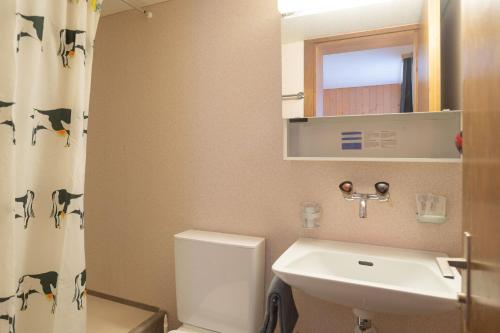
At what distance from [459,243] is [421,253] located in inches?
6.2

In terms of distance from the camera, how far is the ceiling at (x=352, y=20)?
1300 millimetres

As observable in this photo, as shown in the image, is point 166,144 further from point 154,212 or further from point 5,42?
point 5,42

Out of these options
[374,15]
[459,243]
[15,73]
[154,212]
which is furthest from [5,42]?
[459,243]

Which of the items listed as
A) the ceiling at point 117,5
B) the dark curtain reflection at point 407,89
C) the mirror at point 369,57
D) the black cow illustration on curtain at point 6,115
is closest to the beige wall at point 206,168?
the ceiling at point 117,5

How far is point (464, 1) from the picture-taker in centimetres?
72

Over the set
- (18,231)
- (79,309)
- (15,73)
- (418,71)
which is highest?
(418,71)

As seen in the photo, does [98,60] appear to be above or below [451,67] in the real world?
above

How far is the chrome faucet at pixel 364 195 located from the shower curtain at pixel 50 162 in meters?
1.12

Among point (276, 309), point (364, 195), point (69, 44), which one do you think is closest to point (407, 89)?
point (364, 195)

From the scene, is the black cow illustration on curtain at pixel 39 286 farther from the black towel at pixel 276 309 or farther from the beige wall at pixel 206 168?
the black towel at pixel 276 309

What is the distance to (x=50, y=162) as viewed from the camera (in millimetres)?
1209

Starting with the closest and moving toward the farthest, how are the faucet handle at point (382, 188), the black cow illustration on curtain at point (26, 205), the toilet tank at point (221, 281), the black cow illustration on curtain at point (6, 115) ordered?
the black cow illustration on curtain at point (6, 115) → the black cow illustration on curtain at point (26, 205) → the faucet handle at point (382, 188) → the toilet tank at point (221, 281)

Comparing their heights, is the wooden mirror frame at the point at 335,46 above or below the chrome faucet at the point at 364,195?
above

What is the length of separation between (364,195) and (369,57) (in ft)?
2.03
